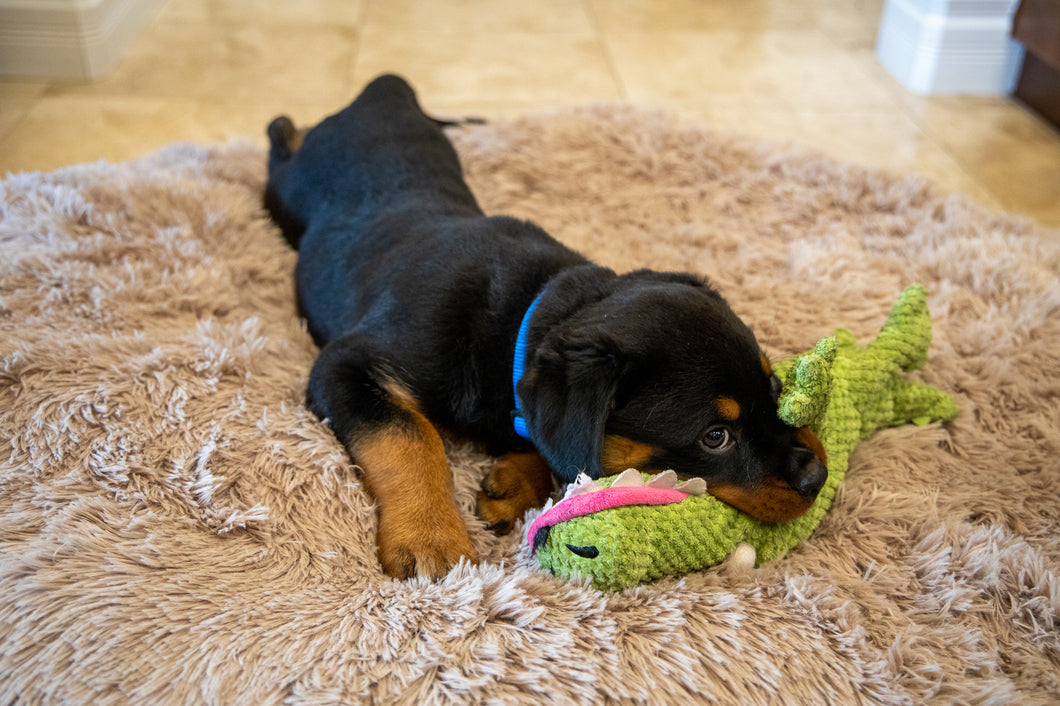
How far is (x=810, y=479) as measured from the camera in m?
1.74

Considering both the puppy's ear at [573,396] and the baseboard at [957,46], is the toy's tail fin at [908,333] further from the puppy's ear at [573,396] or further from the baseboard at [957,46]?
the baseboard at [957,46]

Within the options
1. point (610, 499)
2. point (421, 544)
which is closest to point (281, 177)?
point (421, 544)

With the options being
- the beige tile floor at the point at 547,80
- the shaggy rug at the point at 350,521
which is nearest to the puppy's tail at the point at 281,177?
the shaggy rug at the point at 350,521

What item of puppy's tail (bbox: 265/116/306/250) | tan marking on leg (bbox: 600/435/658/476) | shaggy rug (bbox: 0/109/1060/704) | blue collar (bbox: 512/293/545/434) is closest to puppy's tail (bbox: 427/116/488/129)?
puppy's tail (bbox: 265/116/306/250)

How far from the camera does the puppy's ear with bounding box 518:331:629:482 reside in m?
1.62

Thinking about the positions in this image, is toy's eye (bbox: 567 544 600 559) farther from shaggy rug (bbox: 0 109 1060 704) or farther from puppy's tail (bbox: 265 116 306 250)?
puppy's tail (bbox: 265 116 306 250)

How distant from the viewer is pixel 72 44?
4.45 metres

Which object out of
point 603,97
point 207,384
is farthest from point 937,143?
point 207,384

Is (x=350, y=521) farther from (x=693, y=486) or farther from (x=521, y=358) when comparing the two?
(x=693, y=486)

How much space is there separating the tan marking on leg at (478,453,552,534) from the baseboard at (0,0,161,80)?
3.76 meters

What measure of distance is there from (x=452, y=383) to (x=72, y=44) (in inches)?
145

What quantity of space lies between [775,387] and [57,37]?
4.29 m

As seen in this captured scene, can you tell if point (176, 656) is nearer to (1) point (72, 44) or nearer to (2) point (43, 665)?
(2) point (43, 665)

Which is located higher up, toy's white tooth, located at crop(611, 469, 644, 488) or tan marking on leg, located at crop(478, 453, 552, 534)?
toy's white tooth, located at crop(611, 469, 644, 488)
